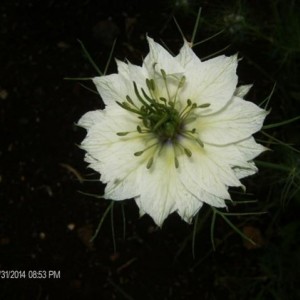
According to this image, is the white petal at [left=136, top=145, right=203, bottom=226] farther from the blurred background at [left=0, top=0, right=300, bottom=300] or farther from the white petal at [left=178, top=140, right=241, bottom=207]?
the blurred background at [left=0, top=0, right=300, bottom=300]

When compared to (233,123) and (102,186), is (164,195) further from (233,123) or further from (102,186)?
(102,186)

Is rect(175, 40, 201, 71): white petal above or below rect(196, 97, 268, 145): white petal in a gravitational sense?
above

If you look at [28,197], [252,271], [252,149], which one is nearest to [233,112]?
[252,149]

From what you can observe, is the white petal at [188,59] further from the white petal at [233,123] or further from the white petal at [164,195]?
the white petal at [164,195]

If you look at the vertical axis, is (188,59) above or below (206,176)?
above

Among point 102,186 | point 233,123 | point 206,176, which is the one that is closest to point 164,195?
point 206,176

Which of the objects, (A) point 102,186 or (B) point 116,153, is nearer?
(B) point 116,153

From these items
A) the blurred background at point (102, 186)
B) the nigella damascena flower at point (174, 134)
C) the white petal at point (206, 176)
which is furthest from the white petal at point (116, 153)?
the blurred background at point (102, 186)

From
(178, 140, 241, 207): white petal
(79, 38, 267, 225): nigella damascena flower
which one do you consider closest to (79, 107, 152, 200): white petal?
(79, 38, 267, 225): nigella damascena flower
